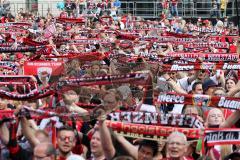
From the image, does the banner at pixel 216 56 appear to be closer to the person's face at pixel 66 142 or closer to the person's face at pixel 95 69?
the person's face at pixel 95 69

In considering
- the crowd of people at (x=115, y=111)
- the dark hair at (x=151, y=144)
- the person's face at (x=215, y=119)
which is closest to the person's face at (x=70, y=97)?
the crowd of people at (x=115, y=111)

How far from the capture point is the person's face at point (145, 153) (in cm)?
873

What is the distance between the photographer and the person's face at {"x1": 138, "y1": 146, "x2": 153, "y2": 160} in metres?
8.73

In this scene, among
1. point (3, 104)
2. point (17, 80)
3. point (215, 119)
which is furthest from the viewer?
point (17, 80)

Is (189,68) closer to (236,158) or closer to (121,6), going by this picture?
(236,158)

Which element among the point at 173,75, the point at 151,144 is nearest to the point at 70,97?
the point at 151,144

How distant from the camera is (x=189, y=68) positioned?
51.2ft

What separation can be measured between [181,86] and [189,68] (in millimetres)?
700

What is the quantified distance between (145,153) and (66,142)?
2.15ft

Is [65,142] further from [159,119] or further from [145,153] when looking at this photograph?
[159,119]

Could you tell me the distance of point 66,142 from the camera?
8.83 meters

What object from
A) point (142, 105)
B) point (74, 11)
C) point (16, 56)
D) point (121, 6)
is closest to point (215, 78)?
point (142, 105)

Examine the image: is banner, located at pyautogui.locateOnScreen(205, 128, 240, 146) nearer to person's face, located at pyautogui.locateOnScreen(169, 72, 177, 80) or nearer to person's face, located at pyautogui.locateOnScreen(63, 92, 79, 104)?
person's face, located at pyautogui.locateOnScreen(63, 92, 79, 104)

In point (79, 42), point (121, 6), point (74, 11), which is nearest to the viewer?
point (79, 42)
